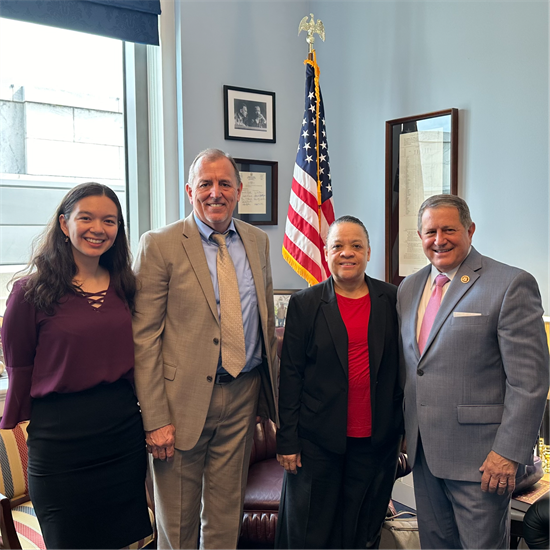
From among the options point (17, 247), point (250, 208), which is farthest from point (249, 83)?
point (17, 247)

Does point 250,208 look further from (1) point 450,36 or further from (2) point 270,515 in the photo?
(2) point 270,515

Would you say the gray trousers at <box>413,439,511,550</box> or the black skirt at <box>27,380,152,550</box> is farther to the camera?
the gray trousers at <box>413,439,511,550</box>

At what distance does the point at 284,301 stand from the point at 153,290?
165 centimetres

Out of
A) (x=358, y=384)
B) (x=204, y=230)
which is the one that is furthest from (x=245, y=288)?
(x=358, y=384)

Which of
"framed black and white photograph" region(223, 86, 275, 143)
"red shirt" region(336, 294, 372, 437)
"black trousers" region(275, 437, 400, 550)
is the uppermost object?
"framed black and white photograph" region(223, 86, 275, 143)

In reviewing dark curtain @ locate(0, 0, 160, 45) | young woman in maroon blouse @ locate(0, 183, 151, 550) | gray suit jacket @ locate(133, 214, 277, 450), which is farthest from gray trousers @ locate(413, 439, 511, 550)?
dark curtain @ locate(0, 0, 160, 45)

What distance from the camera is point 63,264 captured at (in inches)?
67.1

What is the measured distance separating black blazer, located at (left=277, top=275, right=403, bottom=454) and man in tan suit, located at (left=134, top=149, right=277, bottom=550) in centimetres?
9

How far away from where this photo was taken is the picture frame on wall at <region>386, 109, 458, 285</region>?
2.93 m

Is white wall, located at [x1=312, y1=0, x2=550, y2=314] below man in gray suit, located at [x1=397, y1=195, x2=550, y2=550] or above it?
above

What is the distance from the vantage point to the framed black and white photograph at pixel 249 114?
11.1 feet

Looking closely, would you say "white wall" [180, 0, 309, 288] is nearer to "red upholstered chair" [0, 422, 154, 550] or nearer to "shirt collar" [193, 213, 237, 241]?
"shirt collar" [193, 213, 237, 241]

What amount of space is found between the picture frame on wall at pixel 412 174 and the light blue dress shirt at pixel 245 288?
138 cm

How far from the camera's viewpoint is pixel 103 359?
1688mm
